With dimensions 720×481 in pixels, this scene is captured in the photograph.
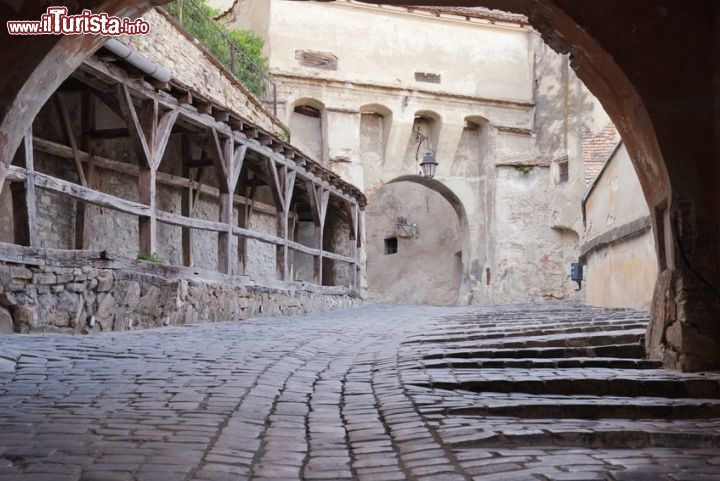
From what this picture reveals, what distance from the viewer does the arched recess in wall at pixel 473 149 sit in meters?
27.4

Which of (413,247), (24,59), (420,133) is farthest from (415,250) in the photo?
(24,59)

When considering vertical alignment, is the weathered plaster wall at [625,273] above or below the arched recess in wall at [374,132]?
below

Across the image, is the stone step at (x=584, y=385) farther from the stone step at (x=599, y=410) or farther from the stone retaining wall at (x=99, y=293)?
the stone retaining wall at (x=99, y=293)

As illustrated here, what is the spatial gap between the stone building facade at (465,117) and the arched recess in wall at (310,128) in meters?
0.05

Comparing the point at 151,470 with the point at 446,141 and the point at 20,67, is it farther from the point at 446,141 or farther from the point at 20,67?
the point at 446,141

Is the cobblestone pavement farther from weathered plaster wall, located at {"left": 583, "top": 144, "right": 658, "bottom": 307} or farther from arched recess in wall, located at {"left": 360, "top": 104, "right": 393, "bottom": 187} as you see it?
arched recess in wall, located at {"left": 360, "top": 104, "right": 393, "bottom": 187}

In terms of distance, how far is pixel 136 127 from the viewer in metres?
9.85

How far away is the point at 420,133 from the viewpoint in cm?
2720

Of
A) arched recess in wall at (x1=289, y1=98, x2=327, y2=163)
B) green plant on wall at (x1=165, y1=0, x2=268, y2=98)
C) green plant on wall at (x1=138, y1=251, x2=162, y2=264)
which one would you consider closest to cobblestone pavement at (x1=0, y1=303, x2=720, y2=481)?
green plant on wall at (x1=138, y1=251, x2=162, y2=264)

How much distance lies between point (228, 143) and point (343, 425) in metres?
9.54

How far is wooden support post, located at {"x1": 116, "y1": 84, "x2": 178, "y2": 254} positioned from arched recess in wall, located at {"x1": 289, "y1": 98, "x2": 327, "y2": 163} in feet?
48.4

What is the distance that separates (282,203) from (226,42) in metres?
5.62

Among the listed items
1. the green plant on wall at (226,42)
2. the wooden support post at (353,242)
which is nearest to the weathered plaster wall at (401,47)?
the green plant on wall at (226,42)

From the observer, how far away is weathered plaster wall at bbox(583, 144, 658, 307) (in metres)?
9.52
